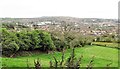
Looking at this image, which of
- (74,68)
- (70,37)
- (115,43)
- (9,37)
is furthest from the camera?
(115,43)

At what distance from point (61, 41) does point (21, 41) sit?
11.8ft

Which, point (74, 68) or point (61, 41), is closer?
point (74, 68)

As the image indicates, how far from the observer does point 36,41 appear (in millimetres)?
22688

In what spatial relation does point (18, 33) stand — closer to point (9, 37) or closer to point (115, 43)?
point (9, 37)

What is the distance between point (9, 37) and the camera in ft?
71.9

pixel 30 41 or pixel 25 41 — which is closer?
pixel 25 41

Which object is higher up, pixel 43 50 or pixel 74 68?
pixel 74 68

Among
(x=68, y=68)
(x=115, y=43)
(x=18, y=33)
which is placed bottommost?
(x=115, y=43)

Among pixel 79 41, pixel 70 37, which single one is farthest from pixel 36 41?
pixel 79 41

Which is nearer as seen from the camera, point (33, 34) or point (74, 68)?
point (74, 68)

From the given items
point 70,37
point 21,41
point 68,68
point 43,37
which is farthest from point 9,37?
point 68,68

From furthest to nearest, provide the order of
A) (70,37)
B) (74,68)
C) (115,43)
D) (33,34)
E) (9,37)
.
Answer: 1. (115,43)
2. (70,37)
3. (33,34)
4. (9,37)
5. (74,68)

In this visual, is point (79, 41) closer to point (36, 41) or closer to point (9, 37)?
point (36, 41)

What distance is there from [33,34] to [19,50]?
2.24 meters
